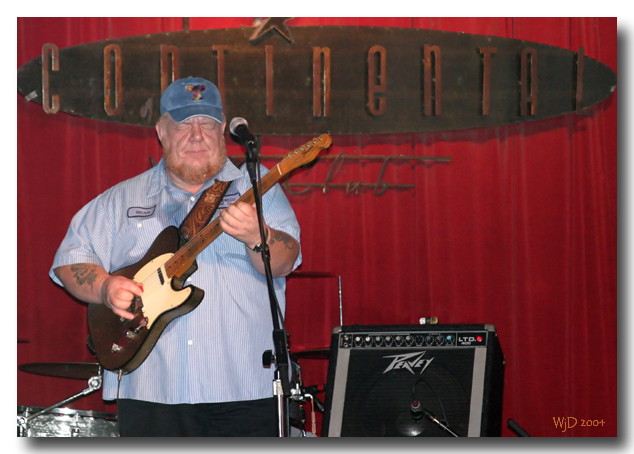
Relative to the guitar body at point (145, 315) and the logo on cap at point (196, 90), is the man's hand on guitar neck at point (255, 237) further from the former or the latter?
the logo on cap at point (196, 90)

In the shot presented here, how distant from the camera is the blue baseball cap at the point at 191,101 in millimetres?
2543

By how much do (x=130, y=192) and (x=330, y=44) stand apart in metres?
1.31

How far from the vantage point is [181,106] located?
8.39 ft

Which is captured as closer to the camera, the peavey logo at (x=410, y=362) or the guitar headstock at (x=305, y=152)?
the guitar headstock at (x=305, y=152)

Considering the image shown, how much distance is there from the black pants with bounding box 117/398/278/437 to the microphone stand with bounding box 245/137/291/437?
0.63ft

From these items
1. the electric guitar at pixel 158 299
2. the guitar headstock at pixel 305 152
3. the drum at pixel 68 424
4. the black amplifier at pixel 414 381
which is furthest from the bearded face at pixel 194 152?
the drum at pixel 68 424

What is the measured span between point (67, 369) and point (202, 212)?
966 mm

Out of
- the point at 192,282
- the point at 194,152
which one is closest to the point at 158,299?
the point at 192,282

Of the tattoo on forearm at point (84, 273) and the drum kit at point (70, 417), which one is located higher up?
the tattoo on forearm at point (84, 273)

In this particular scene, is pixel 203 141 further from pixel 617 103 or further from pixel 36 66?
pixel 617 103

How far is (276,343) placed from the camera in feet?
6.35

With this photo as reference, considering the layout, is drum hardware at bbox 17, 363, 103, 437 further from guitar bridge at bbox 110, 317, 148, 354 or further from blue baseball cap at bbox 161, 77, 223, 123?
blue baseball cap at bbox 161, 77, 223, 123

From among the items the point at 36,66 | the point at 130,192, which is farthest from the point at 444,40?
the point at 36,66

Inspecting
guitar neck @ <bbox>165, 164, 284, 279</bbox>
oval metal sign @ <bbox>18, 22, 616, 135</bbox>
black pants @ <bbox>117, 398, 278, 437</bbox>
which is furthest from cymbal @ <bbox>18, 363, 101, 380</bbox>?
oval metal sign @ <bbox>18, 22, 616, 135</bbox>
